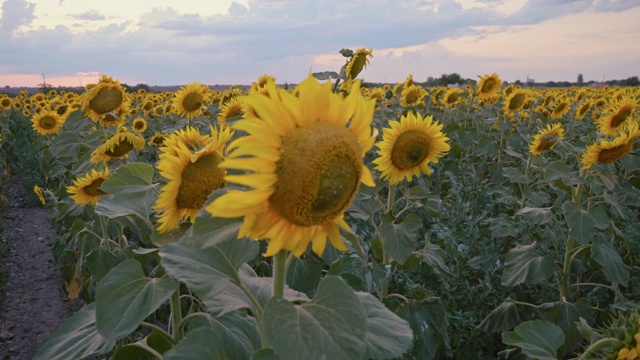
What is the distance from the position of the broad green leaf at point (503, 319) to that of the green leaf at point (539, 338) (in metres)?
1.18

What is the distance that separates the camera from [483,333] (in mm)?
3383

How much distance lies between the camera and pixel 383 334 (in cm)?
122

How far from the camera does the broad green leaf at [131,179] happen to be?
1600 mm

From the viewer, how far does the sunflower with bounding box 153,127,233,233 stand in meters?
1.50

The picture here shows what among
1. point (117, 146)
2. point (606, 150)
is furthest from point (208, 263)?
point (606, 150)

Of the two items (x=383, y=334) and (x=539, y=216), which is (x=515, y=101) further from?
(x=383, y=334)

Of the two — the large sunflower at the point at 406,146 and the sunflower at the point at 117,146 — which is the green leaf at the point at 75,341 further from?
the large sunflower at the point at 406,146

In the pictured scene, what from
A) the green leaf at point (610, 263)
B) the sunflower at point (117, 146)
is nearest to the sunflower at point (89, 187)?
the sunflower at point (117, 146)

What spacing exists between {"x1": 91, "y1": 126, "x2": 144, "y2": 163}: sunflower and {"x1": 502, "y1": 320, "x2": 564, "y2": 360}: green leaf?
7.29ft

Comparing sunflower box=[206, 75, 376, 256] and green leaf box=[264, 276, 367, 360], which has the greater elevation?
sunflower box=[206, 75, 376, 256]

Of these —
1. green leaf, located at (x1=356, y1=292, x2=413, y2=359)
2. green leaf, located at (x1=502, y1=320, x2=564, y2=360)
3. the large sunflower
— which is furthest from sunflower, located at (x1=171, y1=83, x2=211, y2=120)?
green leaf, located at (x1=356, y1=292, x2=413, y2=359)

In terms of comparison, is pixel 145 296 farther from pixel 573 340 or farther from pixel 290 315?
pixel 573 340

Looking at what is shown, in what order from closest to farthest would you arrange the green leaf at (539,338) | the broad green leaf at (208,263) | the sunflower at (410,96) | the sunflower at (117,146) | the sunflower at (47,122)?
the broad green leaf at (208,263) < the green leaf at (539,338) < the sunflower at (117,146) < the sunflower at (47,122) < the sunflower at (410,96)

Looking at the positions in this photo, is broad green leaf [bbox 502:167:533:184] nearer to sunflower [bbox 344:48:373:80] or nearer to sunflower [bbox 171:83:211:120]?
sunflower [bbox 344:48:373:80]
